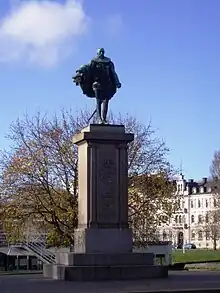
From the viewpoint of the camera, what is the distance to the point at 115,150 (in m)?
22.5

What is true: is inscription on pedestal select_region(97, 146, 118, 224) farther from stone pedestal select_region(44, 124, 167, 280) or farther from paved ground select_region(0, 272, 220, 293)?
paved ground select_region(0, 272, 220, 293)

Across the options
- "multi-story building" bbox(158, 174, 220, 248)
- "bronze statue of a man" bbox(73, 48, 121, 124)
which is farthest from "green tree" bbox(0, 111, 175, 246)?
"multi-story building" bbox(158, 174, 220, 248)

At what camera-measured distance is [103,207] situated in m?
22.1

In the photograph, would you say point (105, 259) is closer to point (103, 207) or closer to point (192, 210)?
point (103, 207)

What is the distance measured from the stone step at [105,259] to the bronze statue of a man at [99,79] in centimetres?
518

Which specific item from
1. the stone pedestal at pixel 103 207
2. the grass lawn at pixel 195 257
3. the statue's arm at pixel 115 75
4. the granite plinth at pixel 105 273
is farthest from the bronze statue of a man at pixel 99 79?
the grass lawn at pixel 195 257

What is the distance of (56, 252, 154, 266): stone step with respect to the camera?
68.6 ft

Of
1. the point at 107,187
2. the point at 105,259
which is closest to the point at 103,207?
the point at 107,187

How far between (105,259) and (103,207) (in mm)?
1813

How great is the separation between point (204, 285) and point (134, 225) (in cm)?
2252

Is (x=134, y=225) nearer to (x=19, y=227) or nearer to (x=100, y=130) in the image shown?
(x=19, y=227)

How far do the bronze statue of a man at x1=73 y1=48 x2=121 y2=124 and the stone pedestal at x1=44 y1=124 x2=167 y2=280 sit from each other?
1591mm

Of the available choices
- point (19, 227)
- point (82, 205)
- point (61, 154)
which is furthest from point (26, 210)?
point (82, 205)

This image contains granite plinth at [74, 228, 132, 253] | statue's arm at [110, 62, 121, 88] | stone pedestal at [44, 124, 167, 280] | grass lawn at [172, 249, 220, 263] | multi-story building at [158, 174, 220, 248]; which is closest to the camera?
stone pedestal at [44, 124, 167, 280]
